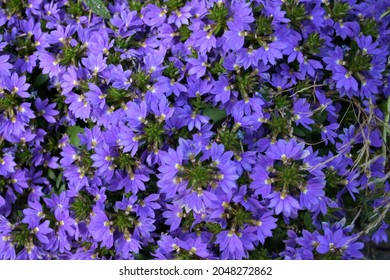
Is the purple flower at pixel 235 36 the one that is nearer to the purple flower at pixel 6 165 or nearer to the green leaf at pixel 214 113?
the green leaf at pixel 214 113

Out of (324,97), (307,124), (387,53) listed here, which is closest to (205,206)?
(307,124)

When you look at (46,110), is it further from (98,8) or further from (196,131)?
(196,131)

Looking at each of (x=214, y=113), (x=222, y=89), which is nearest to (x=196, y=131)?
(x=214, y=113)

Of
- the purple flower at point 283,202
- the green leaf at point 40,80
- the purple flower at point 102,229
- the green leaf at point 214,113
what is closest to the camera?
the purple flower at point 283,202

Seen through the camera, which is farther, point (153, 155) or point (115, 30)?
point (115, 30)

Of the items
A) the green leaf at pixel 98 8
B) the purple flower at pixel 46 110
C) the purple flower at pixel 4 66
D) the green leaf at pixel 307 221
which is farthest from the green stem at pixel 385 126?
the purple flower at pixel 4 66

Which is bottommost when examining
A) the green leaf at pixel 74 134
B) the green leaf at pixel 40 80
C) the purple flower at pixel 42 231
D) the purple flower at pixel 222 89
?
the purple flower at pixel 42 231
